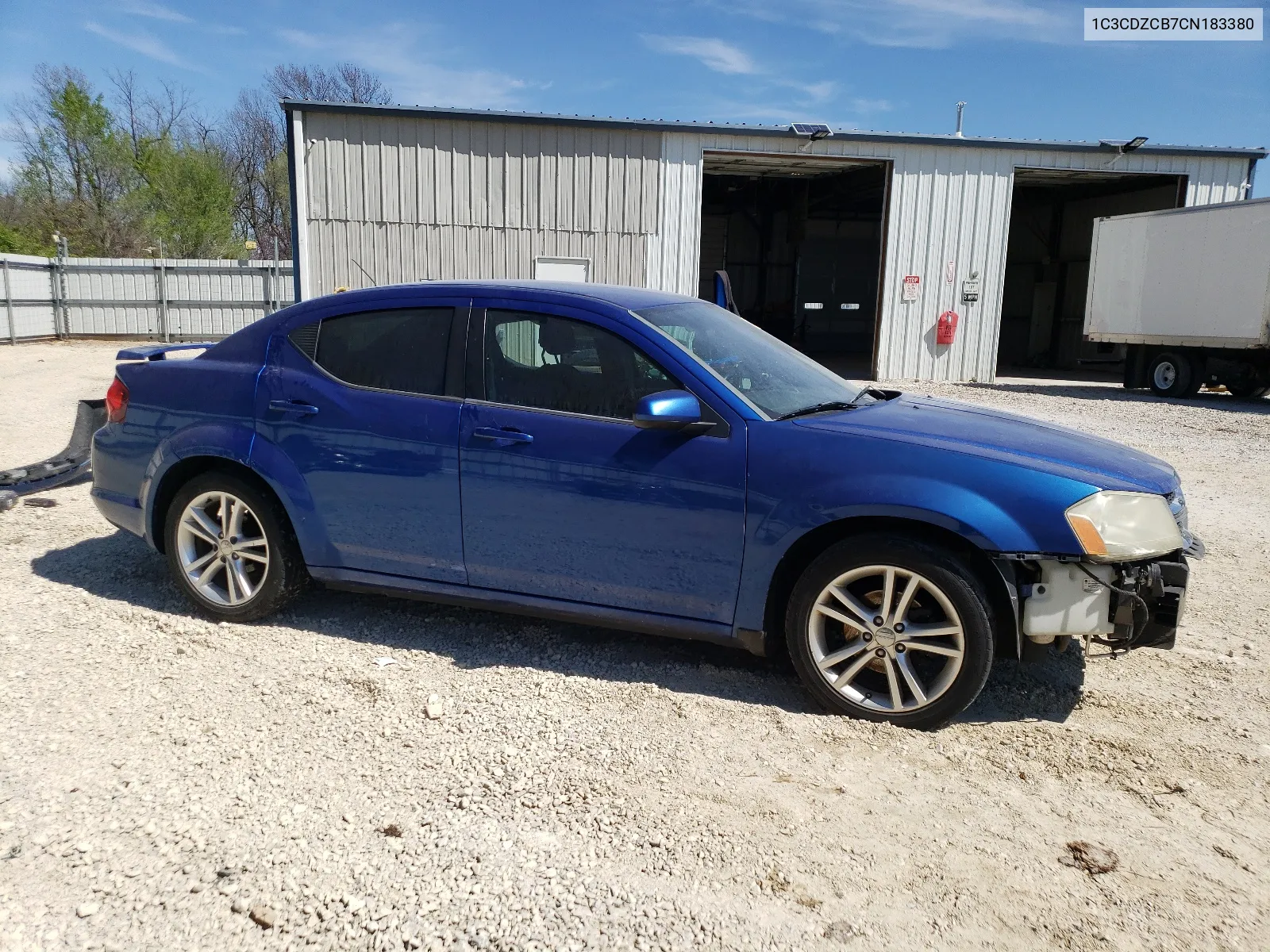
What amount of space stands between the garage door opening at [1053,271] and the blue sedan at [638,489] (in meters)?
24.6

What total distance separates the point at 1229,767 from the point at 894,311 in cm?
1747

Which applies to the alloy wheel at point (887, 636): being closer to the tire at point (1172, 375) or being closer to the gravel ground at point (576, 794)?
the gravel ground at point (576, 794)

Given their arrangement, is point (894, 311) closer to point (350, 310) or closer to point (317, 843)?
point (350, 310)

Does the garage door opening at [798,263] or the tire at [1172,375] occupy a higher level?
the garage door opening at [798,263]

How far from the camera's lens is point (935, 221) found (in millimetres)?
19562

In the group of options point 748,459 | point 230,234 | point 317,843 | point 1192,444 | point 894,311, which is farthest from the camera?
point 230,234

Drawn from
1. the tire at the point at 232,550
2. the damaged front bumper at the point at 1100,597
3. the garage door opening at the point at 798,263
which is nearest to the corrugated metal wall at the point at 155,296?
the garage door opening at the point at 798,263

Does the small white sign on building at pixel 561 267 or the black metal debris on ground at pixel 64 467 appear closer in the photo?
A: the black metal debris on ground at pixel 64 467

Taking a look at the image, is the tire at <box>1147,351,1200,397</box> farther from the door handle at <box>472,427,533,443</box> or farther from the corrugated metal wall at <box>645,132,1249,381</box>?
the door handle at <box>472,427,533,443</box>

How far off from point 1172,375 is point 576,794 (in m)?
18.5

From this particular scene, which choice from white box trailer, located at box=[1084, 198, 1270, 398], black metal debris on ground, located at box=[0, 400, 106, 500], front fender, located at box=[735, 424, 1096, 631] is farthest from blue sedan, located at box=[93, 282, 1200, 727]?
white box trailer, located at box=[1084, 198, 1270, 398]

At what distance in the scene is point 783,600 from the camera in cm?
377

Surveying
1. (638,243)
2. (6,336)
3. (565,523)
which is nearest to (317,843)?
(565,523)

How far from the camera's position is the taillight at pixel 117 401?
479 cm
